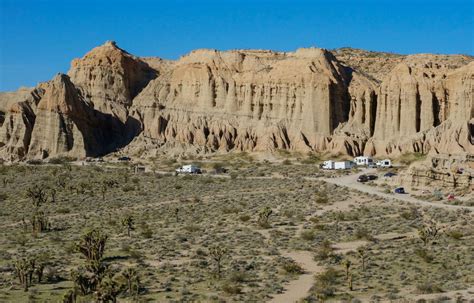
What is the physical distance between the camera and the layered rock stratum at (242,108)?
92.4m

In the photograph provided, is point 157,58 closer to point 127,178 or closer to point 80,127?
point 80,127

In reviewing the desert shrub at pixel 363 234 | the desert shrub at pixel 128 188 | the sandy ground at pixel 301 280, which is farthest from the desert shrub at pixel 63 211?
the desert shrub at pixel 363 234

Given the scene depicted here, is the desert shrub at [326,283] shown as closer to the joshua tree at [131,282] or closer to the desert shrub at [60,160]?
the joshua tree at [131,282]

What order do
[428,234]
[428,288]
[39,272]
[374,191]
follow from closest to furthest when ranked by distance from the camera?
1. [428,288]
2. [39,272]
3. [428,234]
4. [374,191]

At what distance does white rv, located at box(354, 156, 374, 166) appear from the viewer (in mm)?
84312

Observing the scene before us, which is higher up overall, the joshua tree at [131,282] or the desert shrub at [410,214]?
the desert shrub at [410,214]

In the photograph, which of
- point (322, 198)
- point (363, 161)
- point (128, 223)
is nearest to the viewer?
point (128, 223)

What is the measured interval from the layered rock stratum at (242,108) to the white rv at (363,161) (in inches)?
218

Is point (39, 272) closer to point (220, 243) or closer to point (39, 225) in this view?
point (220, 243)

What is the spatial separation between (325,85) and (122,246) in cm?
6318

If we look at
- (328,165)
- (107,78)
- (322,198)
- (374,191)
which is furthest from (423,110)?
(107,78)

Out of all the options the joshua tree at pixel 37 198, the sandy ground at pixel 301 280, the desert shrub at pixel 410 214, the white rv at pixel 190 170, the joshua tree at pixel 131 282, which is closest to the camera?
the sandy ground at pixel 301 280

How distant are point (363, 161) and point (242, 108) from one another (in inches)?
1034

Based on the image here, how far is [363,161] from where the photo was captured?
84750 mm
